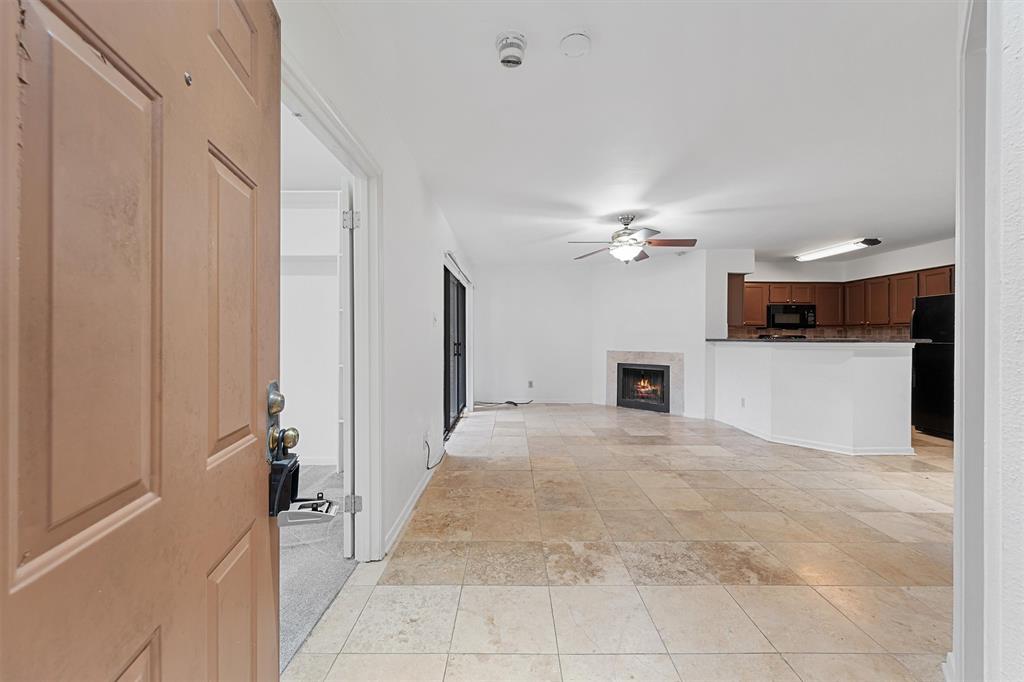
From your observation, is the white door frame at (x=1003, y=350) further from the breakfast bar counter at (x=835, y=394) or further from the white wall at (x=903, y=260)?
the white wall at (x=903, y=260)

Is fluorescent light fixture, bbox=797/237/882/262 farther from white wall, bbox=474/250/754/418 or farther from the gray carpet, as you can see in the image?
the gray carpet

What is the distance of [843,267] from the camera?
687cm

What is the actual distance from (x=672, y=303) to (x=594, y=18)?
5.13 m

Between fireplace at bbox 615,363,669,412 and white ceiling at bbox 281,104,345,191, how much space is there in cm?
509

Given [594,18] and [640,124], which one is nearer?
[594,18]

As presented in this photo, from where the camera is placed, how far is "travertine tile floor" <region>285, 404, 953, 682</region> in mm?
1512

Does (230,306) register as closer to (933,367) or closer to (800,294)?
(933,367)

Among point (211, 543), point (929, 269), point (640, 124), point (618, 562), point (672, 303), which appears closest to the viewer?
point (211, 543)

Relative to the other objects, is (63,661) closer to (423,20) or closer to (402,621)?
(402,621)

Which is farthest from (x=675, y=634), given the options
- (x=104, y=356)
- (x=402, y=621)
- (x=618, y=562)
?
(x=104, y=356)

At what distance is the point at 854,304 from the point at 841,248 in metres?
1.69

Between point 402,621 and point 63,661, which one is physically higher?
point 63,661

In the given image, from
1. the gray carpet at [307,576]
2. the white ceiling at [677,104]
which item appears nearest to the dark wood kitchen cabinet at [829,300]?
the white ceiling at [677,104]

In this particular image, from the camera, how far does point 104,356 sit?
1.58ft
